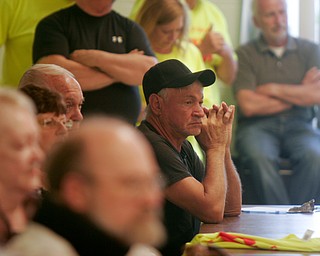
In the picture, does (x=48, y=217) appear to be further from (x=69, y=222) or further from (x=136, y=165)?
(x=136, y=165)

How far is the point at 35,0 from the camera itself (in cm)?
522

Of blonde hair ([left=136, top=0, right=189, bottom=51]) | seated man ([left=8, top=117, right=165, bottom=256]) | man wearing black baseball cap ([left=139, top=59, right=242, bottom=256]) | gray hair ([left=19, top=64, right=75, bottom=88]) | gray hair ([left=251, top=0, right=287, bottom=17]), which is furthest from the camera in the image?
gray hair ([left=251, top=0, right=287, bottom=17])

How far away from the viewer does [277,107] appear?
21.1ft

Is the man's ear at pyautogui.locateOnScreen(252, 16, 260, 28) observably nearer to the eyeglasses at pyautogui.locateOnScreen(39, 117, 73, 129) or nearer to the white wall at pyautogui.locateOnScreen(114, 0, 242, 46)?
the white wall at pyautogui.locateOnScreen(114, 0, 242, 46)

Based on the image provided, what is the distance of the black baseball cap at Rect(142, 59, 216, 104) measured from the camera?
11.7 feet

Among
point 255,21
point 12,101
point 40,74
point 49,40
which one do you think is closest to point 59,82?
point 40,74

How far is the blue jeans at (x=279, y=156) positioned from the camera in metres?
6.15

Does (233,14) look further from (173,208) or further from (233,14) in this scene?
(173,208)

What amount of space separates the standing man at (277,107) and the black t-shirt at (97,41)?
1522 millimetres

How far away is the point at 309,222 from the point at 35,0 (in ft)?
8.17

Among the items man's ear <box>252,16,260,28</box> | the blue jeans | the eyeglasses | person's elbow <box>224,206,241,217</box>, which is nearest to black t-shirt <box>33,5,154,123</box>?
person's elbow <box>224,206,241,217</box>

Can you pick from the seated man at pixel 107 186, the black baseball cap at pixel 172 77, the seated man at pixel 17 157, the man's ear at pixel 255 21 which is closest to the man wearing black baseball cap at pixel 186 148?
the black baseball cap at pixel 172 77

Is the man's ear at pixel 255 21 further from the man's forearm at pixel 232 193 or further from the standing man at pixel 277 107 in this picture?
the man's forearm at pixel 232 193

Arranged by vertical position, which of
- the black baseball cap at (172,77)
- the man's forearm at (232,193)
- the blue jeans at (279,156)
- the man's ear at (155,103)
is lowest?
the blue jeans at (279,156)
